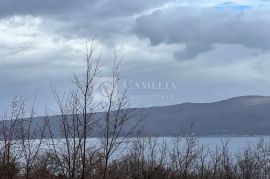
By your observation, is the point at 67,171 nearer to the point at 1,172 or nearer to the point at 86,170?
the point at 86,170

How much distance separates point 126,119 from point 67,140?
153cm

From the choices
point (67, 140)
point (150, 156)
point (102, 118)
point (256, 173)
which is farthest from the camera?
point (256, 173)

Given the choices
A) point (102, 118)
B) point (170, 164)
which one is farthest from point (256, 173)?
point (102, 118)

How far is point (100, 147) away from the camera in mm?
12883

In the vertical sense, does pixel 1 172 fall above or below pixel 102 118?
below

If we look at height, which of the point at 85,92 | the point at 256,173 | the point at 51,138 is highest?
the point at 85,92

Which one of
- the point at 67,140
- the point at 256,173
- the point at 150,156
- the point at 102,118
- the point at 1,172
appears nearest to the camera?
the point at 67,140

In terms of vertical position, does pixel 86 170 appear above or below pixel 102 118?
below

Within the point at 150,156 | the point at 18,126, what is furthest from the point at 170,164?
the point at 18,126

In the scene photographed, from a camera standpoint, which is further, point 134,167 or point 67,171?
point 134,167

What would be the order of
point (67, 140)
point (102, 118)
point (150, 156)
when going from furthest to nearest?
1. point (150, 156)
2. point (102, 118)
3. point (67, 140)

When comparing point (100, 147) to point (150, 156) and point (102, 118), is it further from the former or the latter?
point (150, 156)

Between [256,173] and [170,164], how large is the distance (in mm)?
8430

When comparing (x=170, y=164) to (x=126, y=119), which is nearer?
(x=126, y=119)
